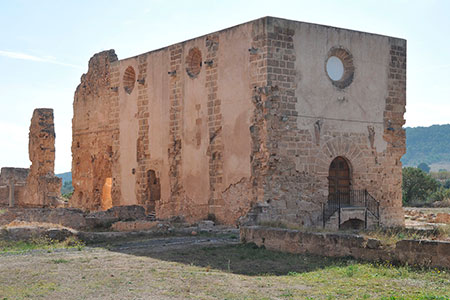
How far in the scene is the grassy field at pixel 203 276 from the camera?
810 centimetres

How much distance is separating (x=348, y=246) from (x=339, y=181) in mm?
8527

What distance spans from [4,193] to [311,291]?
19.8 m

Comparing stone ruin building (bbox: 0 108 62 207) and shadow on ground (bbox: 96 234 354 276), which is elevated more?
stone ruin building (bbox: 0 108 62 207)

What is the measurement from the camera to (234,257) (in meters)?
11.7

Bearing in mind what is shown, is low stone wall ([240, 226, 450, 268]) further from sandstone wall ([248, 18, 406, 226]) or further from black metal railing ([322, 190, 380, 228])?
black metal railing ([322, 190, 380, 228])

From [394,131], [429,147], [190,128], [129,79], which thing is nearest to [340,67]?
[394,131]

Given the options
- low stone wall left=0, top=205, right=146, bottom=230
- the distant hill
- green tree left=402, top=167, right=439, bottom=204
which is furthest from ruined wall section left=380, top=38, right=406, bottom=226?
the distant hill

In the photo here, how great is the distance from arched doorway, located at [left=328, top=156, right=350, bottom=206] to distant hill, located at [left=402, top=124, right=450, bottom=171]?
12775 centimetres

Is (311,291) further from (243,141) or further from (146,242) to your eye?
(243,141)

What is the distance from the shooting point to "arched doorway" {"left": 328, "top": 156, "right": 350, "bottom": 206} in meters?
19.0

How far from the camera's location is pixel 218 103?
1922 centimetres

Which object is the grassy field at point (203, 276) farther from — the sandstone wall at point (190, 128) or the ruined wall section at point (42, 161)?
the ruined wall section at point (42, 161)

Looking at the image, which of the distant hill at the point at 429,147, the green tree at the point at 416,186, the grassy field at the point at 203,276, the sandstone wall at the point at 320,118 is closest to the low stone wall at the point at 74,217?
the sandstone wall at the point at 320,118

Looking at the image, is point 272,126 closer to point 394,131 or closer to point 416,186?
point 394,131
